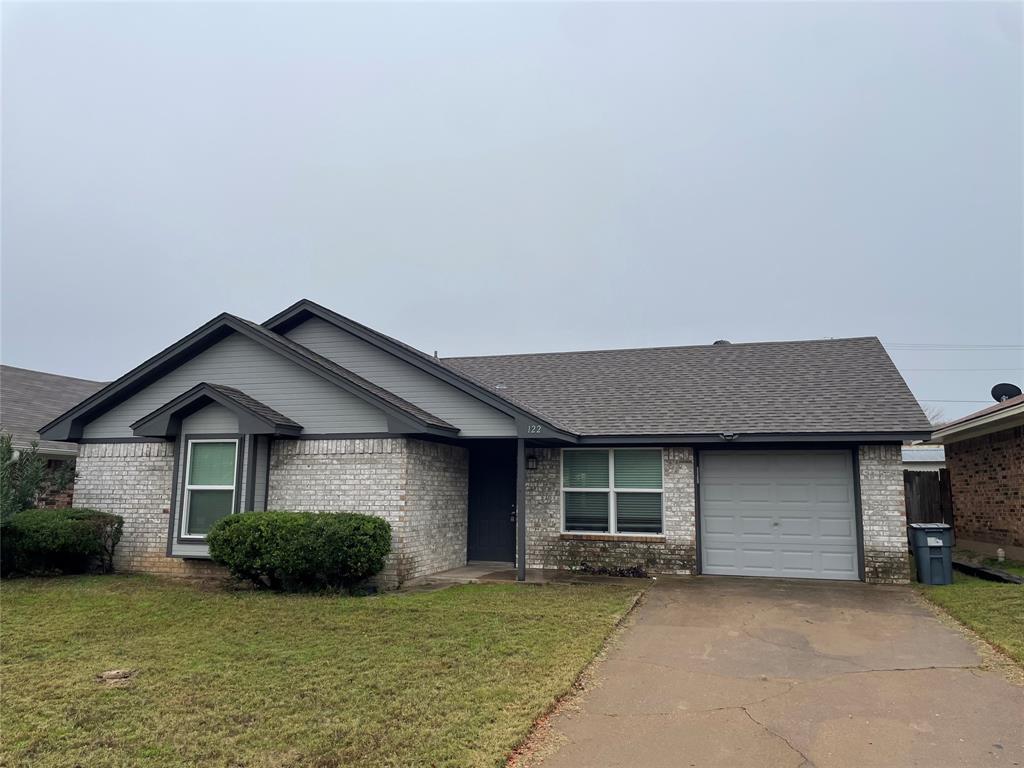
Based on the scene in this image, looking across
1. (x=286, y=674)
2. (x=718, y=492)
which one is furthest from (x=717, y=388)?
(x=286, y=674)

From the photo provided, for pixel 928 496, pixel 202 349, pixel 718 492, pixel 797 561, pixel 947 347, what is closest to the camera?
pixel 797 561

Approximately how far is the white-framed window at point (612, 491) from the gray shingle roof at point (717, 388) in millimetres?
656

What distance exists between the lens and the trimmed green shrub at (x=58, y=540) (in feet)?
36.2

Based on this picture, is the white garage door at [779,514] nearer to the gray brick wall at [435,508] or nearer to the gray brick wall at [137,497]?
the gray brick wall at [435,508]

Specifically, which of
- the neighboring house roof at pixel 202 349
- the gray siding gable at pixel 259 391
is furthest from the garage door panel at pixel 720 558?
the gray siding gable at pixel 259 391

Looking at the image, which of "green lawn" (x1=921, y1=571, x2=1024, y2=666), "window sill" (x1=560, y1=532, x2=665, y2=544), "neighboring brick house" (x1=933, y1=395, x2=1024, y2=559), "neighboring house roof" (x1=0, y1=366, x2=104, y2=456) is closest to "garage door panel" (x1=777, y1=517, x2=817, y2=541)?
"green lawn" (x1=921, y1=571, x2=1024, y2=666)

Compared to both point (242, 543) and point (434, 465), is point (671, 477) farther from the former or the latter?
point (242, 543)

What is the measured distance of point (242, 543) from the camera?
1004 cm

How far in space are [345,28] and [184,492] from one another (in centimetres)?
1128

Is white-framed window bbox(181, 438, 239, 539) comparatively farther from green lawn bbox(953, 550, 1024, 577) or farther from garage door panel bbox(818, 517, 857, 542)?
green lawn bbox(953, 550, 1024, 577)

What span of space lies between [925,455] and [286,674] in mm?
19775

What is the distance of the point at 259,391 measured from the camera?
39.4 ft

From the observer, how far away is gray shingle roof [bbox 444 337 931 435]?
1187 cm

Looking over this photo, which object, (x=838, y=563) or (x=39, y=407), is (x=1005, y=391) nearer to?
(x=838, y=563)
